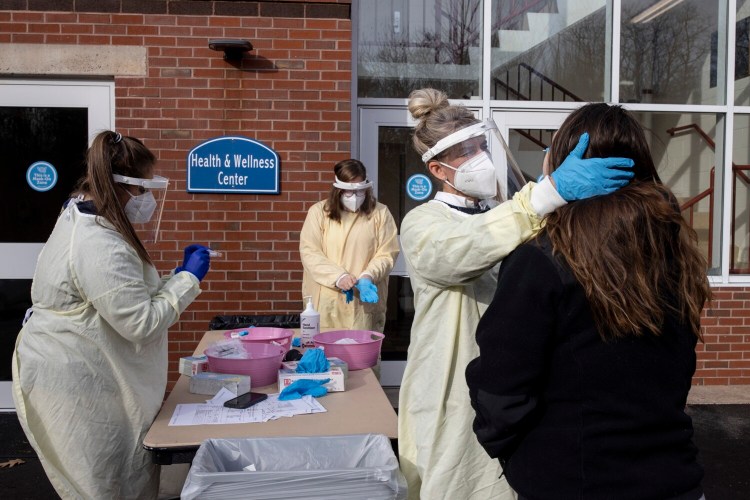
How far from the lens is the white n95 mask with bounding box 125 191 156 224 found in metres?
2.77

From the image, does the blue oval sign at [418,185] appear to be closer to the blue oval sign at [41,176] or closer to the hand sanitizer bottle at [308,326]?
the hand sanitizer bottle at [308,326]

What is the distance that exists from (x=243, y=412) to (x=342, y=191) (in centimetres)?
222

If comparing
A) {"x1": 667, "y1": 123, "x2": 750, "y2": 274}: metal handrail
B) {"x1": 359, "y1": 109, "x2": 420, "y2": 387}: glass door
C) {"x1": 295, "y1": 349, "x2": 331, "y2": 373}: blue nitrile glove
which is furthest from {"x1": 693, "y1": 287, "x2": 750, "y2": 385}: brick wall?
{"x1": 295, "y1": 349, "x2": 331, "y2": 373}: blue nitrile glove

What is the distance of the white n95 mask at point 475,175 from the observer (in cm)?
230

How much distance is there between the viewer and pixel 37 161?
542cm

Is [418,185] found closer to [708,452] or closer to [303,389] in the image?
[708,452]

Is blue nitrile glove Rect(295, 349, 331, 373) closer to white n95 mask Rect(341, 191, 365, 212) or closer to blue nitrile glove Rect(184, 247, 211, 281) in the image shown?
blue nitrile glove Rect(184, 247, 211, 281)

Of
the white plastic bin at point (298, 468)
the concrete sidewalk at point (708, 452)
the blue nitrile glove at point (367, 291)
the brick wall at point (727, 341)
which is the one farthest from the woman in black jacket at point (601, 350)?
the brick wall at point (727, 341)

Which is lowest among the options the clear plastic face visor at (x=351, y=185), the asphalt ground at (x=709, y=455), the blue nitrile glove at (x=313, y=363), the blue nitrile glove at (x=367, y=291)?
the asphalt ground at (x=709, y=455)

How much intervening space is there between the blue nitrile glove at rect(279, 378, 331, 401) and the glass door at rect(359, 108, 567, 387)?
3007 millimetres

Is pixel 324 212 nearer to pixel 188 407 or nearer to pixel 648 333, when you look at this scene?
pixel 188 407

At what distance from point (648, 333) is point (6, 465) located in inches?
169

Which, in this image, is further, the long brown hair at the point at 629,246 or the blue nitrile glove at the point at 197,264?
the blue nitrile glove at the point at 197,264

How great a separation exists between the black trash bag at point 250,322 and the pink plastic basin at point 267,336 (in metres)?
0.27
